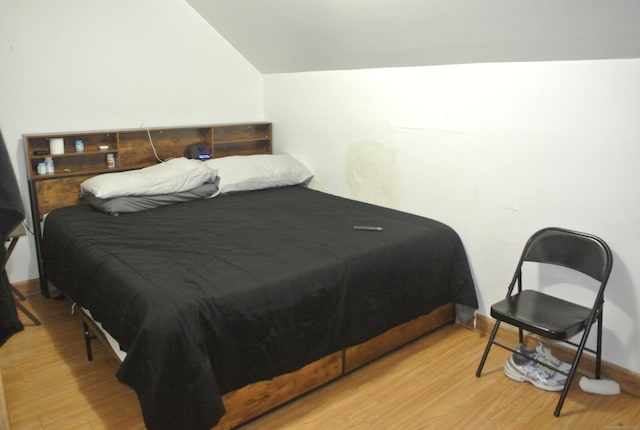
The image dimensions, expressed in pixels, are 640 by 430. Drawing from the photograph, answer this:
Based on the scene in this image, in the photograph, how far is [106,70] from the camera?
3.42m

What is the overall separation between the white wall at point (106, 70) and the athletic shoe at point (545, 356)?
283 centimetres

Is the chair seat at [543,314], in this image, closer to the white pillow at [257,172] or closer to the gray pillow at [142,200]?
the white pillow at [257,172]

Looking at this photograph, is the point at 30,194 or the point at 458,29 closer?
the point at 458,29

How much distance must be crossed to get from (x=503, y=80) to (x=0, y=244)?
7.79 ft

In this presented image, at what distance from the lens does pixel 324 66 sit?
3.58m

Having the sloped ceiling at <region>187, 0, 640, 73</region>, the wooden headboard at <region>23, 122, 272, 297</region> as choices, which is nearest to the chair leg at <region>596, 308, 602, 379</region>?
the sloped ceiling at <region>187, 0, 640, 73</region>

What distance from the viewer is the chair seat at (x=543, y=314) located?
209cm

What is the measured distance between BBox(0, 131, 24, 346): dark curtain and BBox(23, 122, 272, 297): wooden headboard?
2569mm

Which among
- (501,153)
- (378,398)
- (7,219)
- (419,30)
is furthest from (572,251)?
(7,219)

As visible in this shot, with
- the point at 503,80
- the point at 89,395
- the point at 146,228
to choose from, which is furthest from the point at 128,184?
the point at 503,80

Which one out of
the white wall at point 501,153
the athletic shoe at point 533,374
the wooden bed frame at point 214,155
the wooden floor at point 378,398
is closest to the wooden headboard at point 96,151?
the wooden bed frame at point 214,155

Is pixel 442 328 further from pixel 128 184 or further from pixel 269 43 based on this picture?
pixel 269 43

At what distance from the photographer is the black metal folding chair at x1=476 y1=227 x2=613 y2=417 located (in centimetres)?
211

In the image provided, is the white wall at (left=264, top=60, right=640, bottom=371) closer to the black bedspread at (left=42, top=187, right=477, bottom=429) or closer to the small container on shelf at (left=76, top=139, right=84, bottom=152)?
the black bedspread at (left=42, top=187, right=477, bottom=429)
